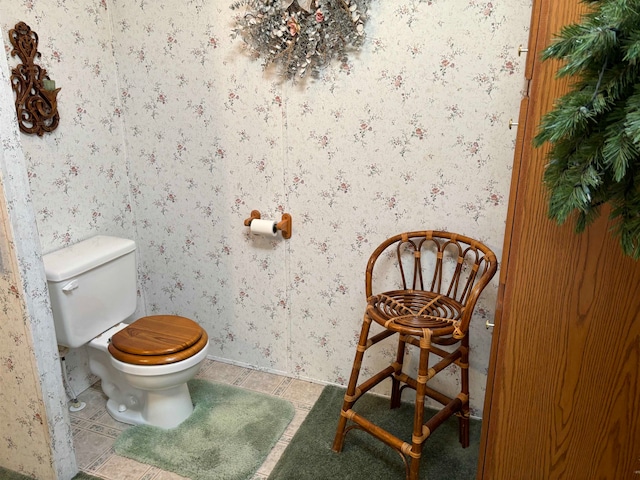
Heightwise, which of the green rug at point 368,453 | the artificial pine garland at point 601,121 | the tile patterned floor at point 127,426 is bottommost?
the tile patterned floor at point 127,426

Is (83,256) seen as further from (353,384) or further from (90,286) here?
(353,384)

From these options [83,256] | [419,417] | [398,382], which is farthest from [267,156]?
[419,417]

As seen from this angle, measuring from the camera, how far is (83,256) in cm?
202

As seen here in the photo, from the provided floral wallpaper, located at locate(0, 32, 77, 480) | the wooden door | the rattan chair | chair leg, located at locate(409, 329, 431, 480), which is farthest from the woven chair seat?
floral wallpaper, located at locate(0, 32, 77, 480)

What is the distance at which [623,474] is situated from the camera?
1062 millimetres

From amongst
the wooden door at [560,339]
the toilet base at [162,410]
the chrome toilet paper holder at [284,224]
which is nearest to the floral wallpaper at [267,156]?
the chrome toilet paper holder at [284,224]

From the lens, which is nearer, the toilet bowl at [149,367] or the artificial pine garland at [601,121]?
the artificial pine garland at [601,121]

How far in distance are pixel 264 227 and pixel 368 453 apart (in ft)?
3.36

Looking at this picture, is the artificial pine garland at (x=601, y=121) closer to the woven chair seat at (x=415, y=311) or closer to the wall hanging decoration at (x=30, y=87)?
the woven chair seat at (x=415, y=311)

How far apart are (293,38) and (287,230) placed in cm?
81

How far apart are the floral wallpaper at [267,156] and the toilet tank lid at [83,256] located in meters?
0.08

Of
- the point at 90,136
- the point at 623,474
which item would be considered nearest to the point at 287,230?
the point at 90,136

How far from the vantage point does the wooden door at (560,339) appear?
97 cm

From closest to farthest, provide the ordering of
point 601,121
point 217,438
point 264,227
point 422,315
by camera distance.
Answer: point 601,121, point 422,315, point 217,438, point 264,227
